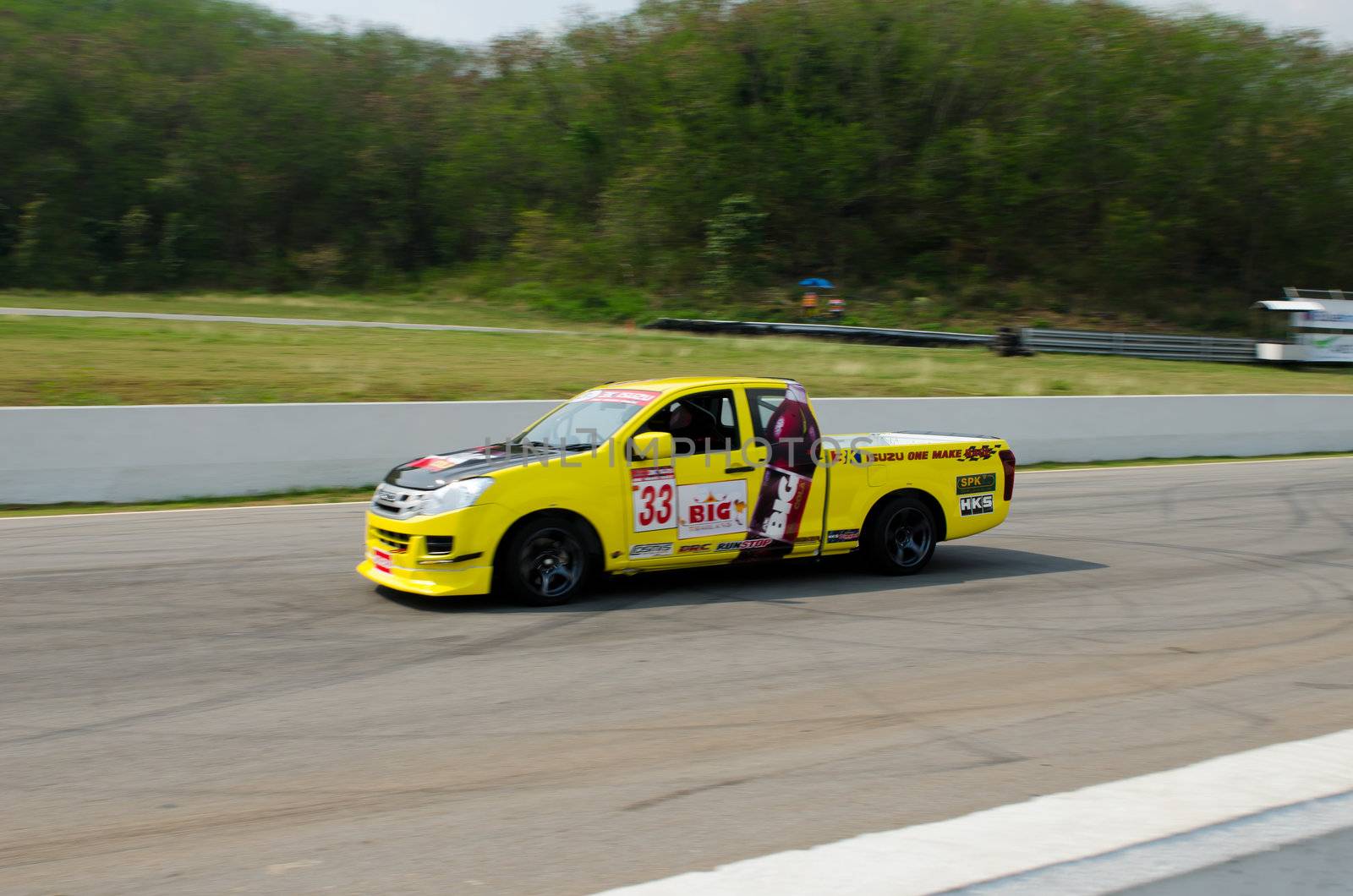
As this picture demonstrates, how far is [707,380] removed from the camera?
350 inches

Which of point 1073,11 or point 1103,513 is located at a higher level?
point 1073,11

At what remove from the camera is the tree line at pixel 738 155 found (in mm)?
45750

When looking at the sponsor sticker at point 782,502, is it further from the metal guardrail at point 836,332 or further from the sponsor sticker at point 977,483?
the metal guardrail at point 836,332

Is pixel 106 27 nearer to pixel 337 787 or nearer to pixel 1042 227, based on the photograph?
pixel 1042 227

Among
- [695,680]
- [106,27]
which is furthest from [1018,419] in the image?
[106,27]

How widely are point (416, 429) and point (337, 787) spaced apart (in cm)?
1030

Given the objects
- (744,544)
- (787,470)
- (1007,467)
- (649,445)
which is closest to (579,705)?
(649,445)

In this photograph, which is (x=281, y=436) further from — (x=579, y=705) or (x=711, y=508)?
(x=579, y=705)

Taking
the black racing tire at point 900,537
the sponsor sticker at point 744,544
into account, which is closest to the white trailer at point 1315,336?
the black racing tire at point 900,537

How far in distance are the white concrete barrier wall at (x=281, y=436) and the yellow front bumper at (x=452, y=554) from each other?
6.48 meters

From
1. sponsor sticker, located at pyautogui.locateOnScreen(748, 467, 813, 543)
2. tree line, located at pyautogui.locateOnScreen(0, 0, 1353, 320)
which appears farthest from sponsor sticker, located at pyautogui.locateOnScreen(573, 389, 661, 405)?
tree line, located at pyautogui.locateOnScreen(0, 0, 1353, 320)

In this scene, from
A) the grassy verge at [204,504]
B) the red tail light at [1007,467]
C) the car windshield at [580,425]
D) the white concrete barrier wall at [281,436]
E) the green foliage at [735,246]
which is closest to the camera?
the car windshield at [580,425]

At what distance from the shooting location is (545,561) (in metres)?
8.07

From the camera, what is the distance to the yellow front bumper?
777cm
